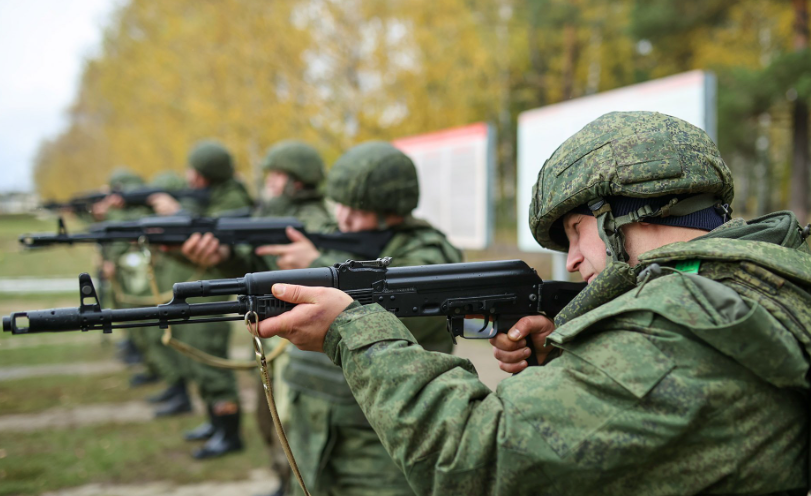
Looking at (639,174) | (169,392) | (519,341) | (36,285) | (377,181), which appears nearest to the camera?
(639,174)

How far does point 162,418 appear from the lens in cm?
623

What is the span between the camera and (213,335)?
5.49 m

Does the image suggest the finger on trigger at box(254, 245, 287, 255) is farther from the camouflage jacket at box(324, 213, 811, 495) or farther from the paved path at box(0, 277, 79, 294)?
the paved path at box(0, 277, 79, 294)

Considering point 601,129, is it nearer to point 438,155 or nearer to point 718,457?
point 718,457

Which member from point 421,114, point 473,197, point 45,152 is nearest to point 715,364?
point 473,197

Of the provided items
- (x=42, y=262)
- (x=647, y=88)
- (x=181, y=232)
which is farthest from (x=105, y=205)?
(x=42, y=262)

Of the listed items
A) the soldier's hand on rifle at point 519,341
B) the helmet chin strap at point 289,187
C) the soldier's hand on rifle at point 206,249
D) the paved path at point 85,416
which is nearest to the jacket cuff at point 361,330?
the soldier's hand on rifle at point 519,341

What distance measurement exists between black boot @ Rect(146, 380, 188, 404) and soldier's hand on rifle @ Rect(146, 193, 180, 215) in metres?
1.98

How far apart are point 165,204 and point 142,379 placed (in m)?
2.73

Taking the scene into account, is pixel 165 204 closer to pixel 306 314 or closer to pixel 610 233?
pixel 306 314

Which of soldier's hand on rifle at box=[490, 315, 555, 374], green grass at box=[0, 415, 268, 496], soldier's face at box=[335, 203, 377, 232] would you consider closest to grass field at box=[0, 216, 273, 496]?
green grass at box=[0, 415, 268, 496]

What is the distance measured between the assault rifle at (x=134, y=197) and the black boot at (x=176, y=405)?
216 centimetres

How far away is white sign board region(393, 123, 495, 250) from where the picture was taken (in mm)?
6113

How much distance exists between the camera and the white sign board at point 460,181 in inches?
241
